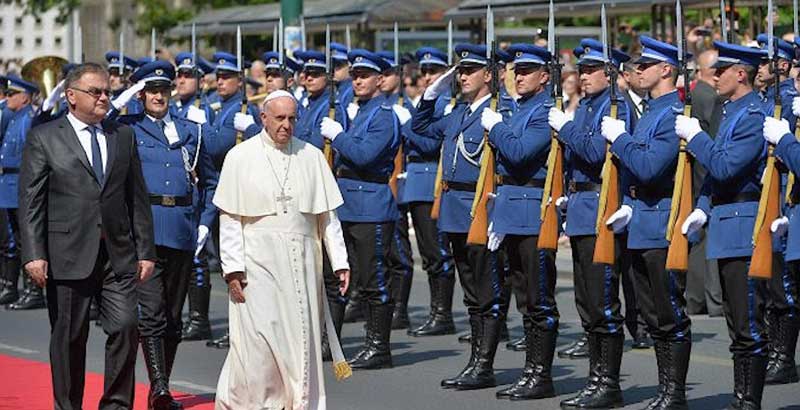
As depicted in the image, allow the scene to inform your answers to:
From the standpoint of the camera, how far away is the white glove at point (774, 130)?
9.92 meters

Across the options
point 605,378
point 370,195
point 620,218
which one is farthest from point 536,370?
point 370,195

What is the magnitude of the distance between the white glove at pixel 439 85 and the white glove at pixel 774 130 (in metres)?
3.12

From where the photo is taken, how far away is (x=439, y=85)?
12.9 m

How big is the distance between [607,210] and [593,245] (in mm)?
454

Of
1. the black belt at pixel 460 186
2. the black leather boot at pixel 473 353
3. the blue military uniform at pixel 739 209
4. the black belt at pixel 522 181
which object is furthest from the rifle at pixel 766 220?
the black belt at pixel 460 186

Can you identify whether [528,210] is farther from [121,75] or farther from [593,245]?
[121,75]

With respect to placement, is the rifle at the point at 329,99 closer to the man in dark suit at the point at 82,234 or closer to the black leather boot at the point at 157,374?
the black leather boot at the point at 157,374

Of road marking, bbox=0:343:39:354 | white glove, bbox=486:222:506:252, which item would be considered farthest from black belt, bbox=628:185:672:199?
road marking, bbox=0:343:39:354

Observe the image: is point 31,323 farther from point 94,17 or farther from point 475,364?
point 94,17

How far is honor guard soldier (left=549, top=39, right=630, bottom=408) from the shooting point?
11.0m

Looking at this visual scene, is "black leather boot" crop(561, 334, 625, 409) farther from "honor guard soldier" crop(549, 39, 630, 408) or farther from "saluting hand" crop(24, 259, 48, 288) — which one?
"saluting hand" crop(24, 259, 48, 288)

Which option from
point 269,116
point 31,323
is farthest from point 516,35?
point 269,116

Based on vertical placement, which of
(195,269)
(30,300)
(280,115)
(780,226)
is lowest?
(30,300)

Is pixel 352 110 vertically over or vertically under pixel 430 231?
over
